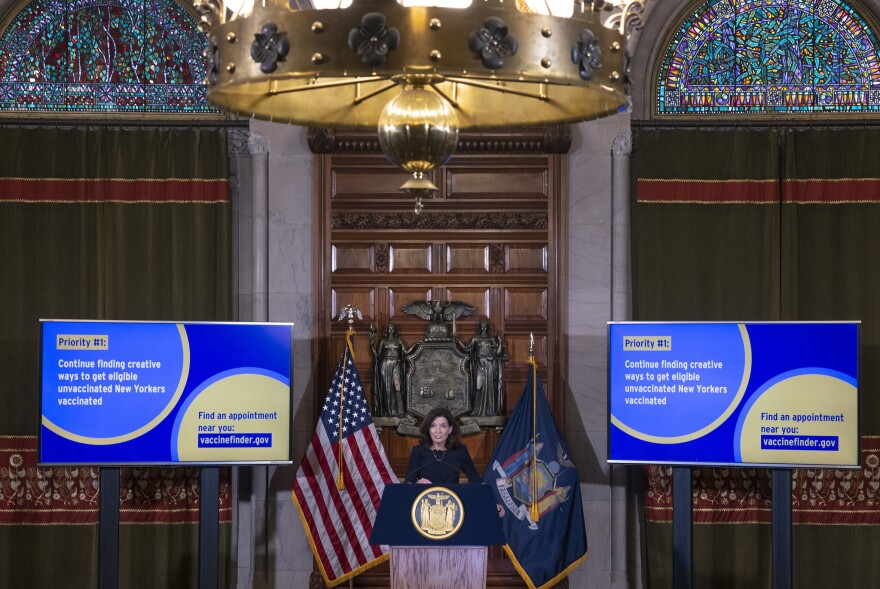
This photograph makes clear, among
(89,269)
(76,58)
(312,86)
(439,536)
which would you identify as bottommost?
(439,536)

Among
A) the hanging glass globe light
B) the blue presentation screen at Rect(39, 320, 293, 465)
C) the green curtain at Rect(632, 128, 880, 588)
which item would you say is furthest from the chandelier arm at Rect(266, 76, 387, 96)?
the green curtain at Rect(632, 128, 880, 588)

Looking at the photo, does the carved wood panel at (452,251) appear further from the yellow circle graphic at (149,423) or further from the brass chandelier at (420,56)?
the brass chandelier at (420,56)

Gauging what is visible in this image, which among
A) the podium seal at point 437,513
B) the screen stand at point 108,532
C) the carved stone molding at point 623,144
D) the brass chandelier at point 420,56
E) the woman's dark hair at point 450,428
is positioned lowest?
the screen stand at point 108,532

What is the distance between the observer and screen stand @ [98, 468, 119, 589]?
21.1 ft

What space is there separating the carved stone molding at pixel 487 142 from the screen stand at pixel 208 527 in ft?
7.42

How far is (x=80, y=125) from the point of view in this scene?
7.50 metres

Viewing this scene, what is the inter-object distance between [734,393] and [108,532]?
12.1 ft

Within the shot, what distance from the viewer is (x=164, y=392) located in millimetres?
6520

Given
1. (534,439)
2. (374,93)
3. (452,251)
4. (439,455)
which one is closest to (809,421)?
(534,439)

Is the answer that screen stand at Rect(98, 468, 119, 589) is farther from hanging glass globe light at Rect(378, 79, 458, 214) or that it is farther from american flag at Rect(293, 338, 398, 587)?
hanging glass globe light at Rect(378, 79, 458, 214)

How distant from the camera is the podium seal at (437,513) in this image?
5.30 m

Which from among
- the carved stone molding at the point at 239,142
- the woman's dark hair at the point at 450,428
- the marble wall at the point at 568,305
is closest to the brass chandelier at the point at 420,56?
the woman's dark hair at the point at 450,428

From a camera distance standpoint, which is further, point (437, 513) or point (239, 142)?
Result: point (239, 142)

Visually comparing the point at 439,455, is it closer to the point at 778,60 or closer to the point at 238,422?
the point at 238,422
